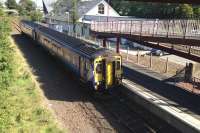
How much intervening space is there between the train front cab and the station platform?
1272 mm

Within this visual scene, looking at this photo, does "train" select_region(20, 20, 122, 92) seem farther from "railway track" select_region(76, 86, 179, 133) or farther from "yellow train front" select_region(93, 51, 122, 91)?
"railway track" select_region(76, 86, 179, 133)

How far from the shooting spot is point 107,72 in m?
21.3

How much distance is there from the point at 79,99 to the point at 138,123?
5.51 meters

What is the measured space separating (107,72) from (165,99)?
4066 mm

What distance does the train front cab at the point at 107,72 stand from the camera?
21000mm

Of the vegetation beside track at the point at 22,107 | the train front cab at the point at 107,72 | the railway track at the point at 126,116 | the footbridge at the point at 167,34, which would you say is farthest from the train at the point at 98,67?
the footbridge at the point at 167,34

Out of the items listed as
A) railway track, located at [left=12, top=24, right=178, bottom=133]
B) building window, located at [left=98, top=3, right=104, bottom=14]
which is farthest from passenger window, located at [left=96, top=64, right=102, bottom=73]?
building window, located at [left=98, top=3, right=104, bottom=14]

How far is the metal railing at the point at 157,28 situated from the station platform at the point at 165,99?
141 inches

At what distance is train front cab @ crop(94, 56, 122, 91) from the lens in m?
21.0

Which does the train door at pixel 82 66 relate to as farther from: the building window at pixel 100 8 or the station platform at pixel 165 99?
the building window at pixel 100 8

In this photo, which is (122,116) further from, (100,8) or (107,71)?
(100,8)

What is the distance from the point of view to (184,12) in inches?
2485

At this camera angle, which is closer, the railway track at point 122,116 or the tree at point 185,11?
the railway track at point 122,116

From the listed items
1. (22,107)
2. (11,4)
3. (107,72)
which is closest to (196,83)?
(107,72)
